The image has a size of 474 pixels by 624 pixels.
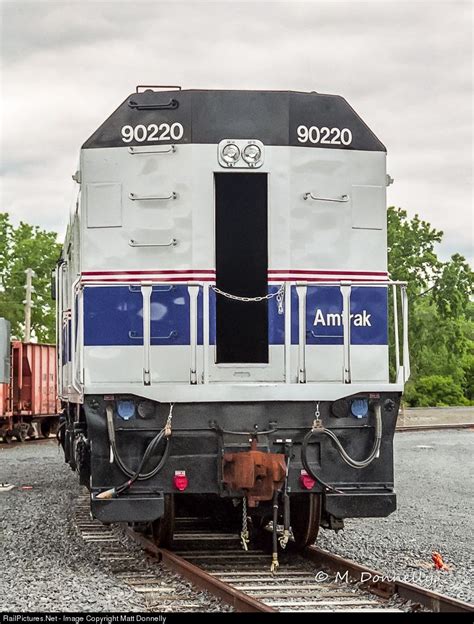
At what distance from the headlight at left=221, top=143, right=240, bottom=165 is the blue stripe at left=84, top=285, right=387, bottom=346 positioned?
1148 millimetres

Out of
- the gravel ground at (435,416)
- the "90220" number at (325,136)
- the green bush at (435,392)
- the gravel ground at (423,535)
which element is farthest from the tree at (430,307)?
the "90220" number at (325,136)

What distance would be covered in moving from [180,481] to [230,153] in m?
2.84

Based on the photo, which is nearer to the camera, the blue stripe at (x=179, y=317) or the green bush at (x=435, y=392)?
the blue stripe at (x=179, y=317)

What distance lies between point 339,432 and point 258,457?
0.80 meters

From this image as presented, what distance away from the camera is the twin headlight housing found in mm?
9375

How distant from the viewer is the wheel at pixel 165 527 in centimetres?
916

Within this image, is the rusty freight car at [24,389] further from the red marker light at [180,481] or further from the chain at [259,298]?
the red marker light at [180,481]

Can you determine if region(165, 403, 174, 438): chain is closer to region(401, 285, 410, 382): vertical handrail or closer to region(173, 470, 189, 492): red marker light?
region(173, 470, 189, 492): red marker light

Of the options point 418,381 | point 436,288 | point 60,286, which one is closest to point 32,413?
point 60,286

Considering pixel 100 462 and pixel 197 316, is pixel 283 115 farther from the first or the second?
pixel 100 462

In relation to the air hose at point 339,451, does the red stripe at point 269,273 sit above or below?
above

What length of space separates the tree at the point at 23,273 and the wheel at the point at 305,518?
156ft

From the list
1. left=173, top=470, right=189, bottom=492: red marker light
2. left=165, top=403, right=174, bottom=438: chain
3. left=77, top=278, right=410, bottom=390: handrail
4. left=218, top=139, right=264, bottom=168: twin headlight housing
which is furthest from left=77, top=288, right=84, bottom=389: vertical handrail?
left=218, top=139, right=264, bottom=168: twin headlight housing

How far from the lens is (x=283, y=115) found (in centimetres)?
950
